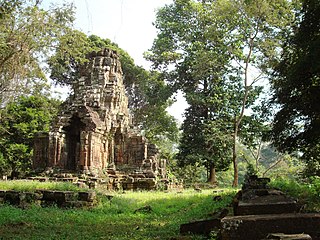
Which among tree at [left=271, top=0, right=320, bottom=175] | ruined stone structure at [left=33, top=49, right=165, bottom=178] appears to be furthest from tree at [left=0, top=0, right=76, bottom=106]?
tree at [left=271, top=0, right=320, bottom=175]

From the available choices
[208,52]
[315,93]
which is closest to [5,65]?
[315,93]

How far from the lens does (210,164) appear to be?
3131 centimetres

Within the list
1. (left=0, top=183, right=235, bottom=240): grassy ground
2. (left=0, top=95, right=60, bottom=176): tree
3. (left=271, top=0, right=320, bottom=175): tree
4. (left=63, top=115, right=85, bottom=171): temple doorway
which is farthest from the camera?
(left=0, top=95, right=60, bottom=176): tree

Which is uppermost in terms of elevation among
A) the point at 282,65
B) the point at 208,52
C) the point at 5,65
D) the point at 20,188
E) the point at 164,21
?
the point at 164,21

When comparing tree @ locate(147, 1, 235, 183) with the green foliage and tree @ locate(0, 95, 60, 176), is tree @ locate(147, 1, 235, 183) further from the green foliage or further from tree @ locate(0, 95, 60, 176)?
the green foliage

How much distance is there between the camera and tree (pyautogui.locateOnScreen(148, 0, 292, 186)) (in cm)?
2506

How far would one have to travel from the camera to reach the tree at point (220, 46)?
987 inches

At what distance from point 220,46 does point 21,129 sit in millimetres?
18370

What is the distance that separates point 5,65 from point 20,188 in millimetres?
6346

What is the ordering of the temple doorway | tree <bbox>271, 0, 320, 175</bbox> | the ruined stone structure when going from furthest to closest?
the temple doorway
the ruined stone structure
tree <bbox>271, 0, 320, 175</bbox>

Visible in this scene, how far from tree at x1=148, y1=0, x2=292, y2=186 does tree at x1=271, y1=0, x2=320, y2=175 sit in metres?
8.40

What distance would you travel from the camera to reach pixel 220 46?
2923 centimetres

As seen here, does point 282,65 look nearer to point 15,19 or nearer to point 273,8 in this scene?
point 15,19

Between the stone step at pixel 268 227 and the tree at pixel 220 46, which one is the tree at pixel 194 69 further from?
the stone step at pixel 268 227
